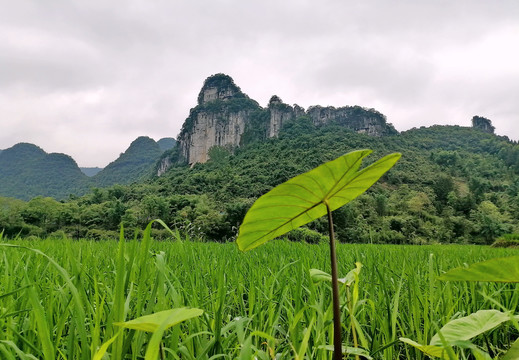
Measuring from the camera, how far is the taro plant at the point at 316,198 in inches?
14.1

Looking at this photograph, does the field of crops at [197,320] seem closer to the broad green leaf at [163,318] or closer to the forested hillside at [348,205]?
the broad green leaf at [163,318]

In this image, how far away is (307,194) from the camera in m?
0.41

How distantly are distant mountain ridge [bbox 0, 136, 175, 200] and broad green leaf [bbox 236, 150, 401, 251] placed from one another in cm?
7618

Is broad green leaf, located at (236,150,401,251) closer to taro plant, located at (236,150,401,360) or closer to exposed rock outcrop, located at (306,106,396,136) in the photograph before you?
taro plant, located at (236,150,401,360)

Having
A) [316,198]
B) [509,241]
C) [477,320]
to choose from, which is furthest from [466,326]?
[509,241]

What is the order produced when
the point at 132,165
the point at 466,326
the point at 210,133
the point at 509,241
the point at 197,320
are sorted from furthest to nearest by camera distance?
1. the point at 132,165
2. the point at 210,133
3. the point at 509,241
4. the point at 197,320
5. the point at 466,326

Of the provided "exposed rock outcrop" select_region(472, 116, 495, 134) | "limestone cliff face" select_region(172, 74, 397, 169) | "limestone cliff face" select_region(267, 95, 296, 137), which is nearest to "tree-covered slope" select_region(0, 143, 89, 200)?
"limestone cliff face" select_region(172, 74, 397, 169)

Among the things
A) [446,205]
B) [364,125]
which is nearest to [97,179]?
[364,125]

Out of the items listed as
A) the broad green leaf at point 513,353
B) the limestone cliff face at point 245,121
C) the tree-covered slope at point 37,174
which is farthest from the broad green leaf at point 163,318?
the tree-covered slope at point 37,174

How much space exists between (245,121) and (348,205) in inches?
1838

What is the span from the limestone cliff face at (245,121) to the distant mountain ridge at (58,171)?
16.4 meters

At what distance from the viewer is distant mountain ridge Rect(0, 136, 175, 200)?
7219 centimetres

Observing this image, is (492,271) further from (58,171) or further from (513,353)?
(58,171)

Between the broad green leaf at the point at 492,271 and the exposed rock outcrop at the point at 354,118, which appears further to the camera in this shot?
the exposed rock outcrop at the point at 354,118
